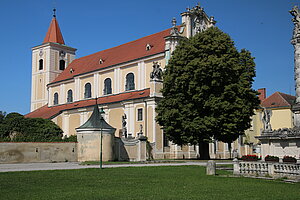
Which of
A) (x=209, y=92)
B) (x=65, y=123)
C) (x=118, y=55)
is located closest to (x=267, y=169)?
(x=209, y=92)

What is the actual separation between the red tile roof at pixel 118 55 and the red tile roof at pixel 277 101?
733 inches

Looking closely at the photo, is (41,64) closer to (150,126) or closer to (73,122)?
(73,122)

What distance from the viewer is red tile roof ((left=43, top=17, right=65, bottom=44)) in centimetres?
6575

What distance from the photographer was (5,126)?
4656 centimetres

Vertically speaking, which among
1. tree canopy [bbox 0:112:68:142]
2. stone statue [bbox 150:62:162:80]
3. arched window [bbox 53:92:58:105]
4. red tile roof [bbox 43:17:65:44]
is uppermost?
red tile roof [bbox 43:17:65:44]

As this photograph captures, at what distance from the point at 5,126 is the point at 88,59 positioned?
61.1ft

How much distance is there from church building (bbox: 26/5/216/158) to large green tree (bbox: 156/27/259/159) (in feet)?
23.6

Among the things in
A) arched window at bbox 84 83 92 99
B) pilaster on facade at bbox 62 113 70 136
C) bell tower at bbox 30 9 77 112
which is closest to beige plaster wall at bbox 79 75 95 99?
arched window at bbox 84 83 92 99

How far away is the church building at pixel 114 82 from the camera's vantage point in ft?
137

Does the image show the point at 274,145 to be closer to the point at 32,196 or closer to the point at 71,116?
the point at 32,196

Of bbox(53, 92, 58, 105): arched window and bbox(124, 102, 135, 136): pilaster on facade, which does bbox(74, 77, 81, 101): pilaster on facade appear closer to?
bbox(53, 92, 58, 105): arched window

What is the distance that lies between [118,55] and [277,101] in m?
23.4

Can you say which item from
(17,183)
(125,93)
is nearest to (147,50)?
(125,93)

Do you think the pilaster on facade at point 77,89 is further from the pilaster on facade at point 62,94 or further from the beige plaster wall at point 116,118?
the beige plaster wall at point 116,118
